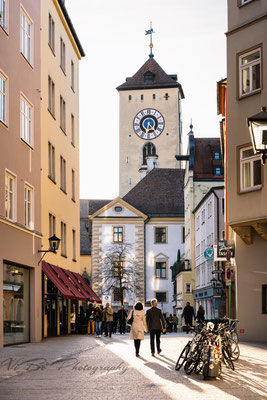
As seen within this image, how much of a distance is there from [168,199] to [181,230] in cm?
578

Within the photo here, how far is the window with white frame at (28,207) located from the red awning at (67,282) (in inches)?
257

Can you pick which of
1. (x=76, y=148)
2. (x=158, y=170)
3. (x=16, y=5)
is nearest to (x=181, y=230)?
(x=158, y=170)

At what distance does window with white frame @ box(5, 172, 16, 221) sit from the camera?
26.2m

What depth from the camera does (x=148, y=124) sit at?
115938mm

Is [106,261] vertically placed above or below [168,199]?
below

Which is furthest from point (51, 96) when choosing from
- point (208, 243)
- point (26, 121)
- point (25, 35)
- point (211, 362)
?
point (208, 243)

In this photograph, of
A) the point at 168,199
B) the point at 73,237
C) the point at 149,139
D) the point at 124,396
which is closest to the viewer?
the point at 124,396

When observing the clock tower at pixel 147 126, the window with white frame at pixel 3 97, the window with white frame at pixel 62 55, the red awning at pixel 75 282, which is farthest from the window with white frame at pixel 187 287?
the window with white frame at pixel 3 97

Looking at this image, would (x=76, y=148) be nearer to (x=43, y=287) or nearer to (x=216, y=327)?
(x=43, y=287)

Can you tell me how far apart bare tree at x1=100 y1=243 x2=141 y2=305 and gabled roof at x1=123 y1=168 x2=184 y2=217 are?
636 cm

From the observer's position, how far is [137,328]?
22922 mm

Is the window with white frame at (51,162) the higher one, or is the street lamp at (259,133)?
the window with white frame at (51,162)

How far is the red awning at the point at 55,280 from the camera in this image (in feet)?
108

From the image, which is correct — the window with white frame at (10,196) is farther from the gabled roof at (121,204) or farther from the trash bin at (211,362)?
the gabled roof at (121,204)
